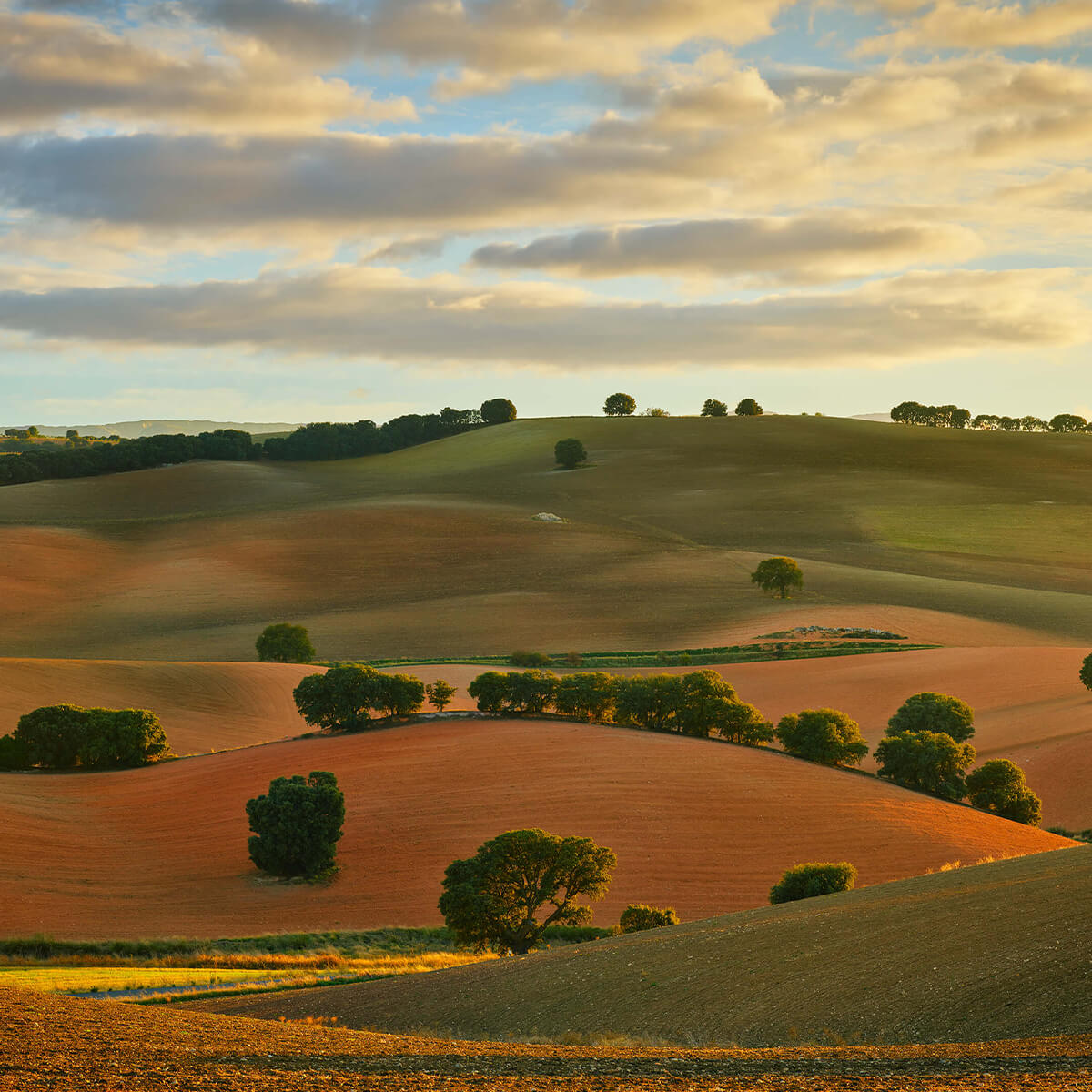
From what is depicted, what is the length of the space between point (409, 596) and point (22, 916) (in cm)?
5966

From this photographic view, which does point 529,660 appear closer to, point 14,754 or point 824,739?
point 824,739

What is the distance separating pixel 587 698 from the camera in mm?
51406

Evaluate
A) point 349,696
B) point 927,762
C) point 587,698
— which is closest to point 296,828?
point 349,696

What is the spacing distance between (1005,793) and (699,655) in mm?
28531

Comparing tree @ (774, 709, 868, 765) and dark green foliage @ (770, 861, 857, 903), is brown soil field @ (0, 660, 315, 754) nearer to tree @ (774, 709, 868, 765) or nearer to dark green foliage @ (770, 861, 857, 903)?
tree @ (774, 709, 868, 765)

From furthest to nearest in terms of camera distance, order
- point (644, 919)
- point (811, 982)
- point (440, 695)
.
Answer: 1. point (440, 695)
2. point (644, 919)
3. point (811, 982)

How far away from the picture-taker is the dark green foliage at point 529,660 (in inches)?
2699

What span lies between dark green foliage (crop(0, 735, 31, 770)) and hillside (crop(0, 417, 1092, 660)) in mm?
28674

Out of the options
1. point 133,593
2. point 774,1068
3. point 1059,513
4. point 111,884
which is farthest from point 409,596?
point 774,1068

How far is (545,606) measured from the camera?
84.8 meters

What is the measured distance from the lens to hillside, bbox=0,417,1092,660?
8100 cm

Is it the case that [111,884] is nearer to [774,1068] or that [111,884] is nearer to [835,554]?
[774,1068]

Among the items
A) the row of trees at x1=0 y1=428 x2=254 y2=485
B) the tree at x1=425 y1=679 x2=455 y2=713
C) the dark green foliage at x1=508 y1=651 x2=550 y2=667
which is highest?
the row of trees at x1=0 y1=428 x2=254 y2=485

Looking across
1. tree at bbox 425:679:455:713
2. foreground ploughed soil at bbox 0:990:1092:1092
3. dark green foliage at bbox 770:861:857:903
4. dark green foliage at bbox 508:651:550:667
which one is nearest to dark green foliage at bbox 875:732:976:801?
dark green foliage at bbox 770:861:857:903
